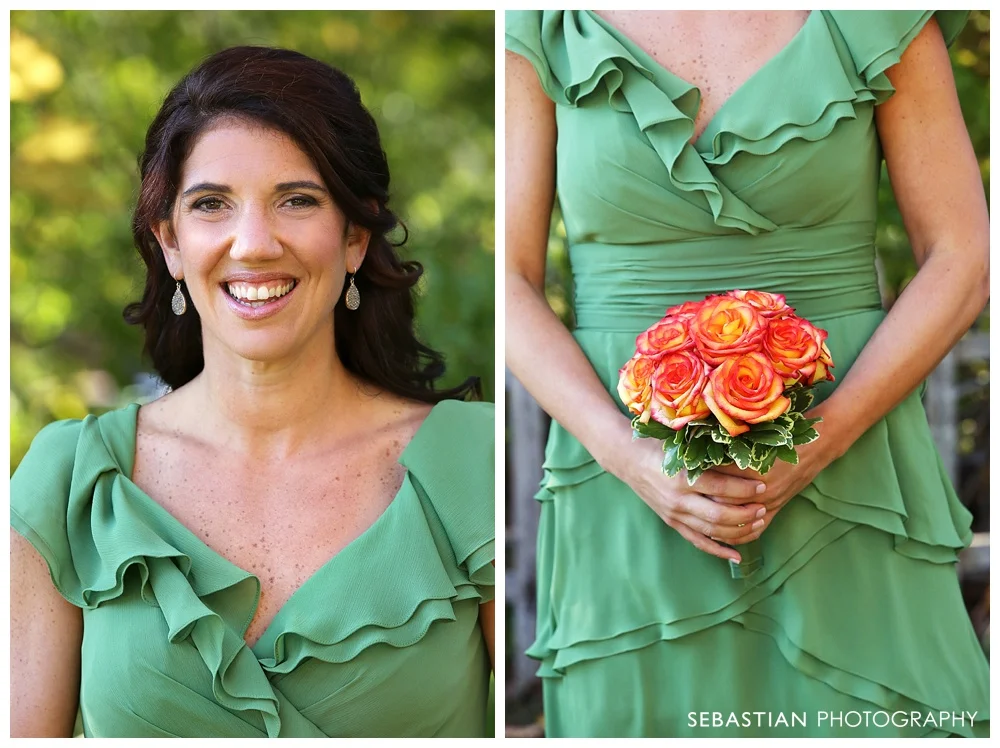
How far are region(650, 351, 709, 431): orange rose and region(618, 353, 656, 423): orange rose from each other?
0.04 ft

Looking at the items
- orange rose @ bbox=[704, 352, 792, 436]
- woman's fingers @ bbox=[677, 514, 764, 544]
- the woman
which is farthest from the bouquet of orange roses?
the woman

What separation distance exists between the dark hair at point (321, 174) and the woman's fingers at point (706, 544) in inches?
22.2

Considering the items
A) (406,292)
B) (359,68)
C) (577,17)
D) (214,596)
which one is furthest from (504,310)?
(359,68)

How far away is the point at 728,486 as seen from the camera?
5.80 feet

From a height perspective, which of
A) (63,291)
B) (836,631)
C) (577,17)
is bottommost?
(836,631)

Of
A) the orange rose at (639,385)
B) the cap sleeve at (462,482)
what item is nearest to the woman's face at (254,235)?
the cap sleeve at (462,482)

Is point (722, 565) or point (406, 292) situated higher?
point (406, 292)

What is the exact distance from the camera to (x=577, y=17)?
1.94 meters

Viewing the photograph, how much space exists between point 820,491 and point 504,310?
0.67 metres

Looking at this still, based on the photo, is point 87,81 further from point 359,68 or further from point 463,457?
point 463,457

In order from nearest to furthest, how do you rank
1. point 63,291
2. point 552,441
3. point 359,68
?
point 552,441
point 359,68
point 63,291

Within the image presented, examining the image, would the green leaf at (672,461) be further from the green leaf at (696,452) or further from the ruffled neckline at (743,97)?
the ruffled neckline at (743,97)

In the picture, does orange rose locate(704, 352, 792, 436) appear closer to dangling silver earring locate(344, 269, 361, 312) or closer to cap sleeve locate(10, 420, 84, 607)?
dangling silver earring locate(344, 269, 361, 312)

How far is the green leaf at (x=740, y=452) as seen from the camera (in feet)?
5.41
